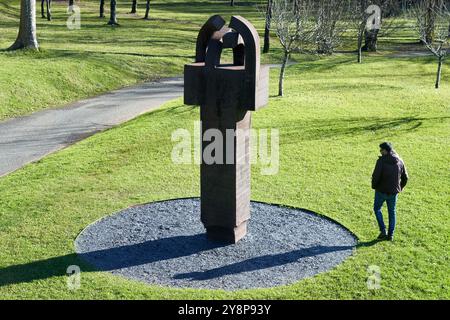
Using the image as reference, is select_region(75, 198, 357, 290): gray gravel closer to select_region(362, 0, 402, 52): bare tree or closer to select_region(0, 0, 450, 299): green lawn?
select_region(0, 0, 450, 299): green lawn

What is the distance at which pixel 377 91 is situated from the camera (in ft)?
96.1

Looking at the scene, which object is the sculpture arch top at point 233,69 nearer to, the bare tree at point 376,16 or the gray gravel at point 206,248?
the gray gravel at point 206,248

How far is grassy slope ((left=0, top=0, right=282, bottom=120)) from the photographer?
2589 centimetres

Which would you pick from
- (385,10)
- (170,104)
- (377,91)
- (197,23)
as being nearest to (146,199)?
(170,104)

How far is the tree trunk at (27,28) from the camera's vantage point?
102 ft

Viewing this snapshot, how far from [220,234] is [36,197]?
4.85m

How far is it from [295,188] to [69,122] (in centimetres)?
1040

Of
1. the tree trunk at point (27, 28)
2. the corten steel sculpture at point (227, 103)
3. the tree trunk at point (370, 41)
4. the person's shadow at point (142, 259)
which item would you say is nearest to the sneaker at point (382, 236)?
the person's shadow at point (142, 259)

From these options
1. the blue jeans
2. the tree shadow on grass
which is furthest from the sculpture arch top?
the tree shadow on grass

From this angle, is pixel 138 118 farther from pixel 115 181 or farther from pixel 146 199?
pixel 146 199

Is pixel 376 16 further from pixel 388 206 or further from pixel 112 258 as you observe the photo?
pixel 112 258

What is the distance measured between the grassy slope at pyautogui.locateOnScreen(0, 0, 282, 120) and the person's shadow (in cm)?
1296

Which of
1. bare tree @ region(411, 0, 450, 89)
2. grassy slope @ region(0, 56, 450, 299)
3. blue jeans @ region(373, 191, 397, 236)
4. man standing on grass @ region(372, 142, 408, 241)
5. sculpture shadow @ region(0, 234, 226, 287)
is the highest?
bare tree @ region(411, 0, 450, 89)

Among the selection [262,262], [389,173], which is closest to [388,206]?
[389,173]
